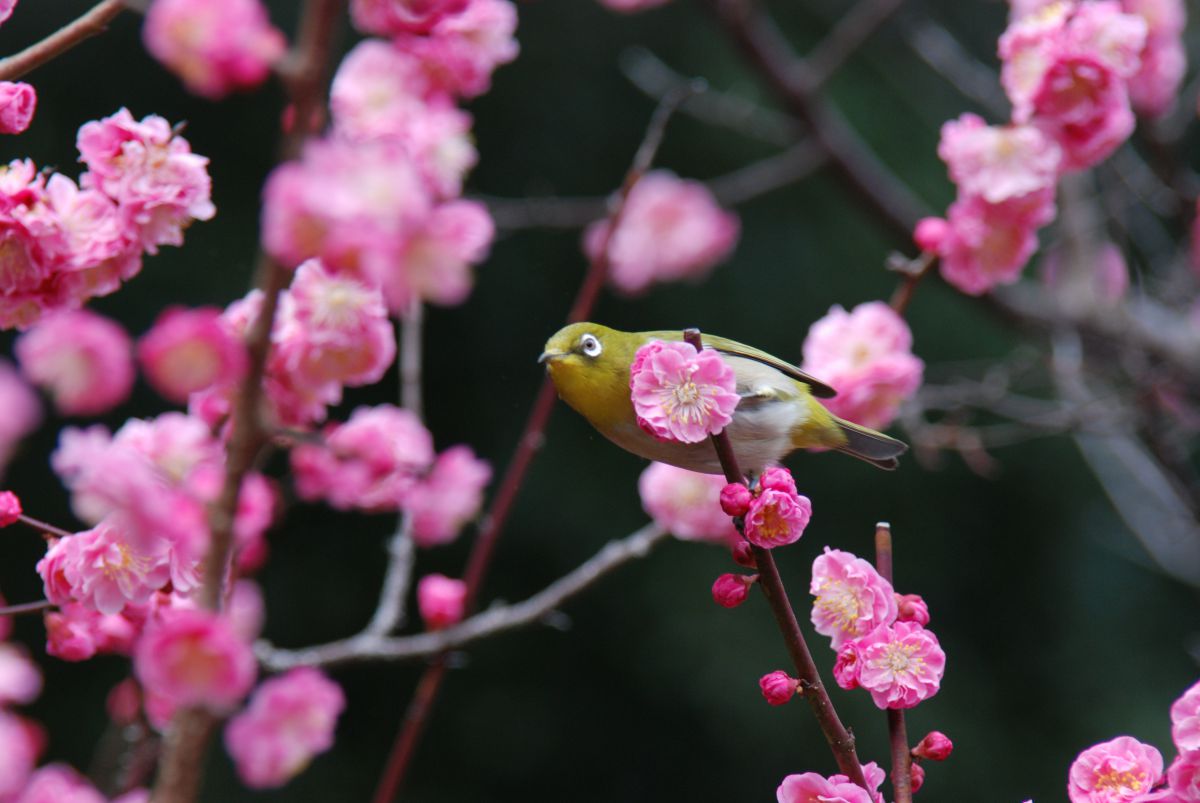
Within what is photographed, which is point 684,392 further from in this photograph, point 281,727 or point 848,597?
point 281,727

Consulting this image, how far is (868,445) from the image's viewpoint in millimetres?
1088

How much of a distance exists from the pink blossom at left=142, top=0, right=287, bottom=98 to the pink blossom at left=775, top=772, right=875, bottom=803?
0.43 m

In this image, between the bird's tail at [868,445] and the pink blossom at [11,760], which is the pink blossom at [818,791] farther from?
the bird's tail at [868,445]

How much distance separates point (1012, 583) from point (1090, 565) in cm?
27

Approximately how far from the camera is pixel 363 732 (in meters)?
3.22

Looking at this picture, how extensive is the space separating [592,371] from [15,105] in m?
0.46

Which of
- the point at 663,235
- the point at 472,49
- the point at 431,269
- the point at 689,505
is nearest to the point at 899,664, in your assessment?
the point at 431,269

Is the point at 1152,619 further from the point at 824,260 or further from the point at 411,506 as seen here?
the point at 411,506

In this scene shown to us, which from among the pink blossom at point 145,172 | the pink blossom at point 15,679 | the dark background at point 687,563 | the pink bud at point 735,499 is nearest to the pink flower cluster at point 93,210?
the pink blossom at point 145,172

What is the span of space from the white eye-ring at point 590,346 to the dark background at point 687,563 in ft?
6.47

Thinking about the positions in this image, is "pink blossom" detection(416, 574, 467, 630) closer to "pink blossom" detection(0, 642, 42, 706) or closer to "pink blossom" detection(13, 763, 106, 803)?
"pink blossom" detection(13, 763, 106, 803)

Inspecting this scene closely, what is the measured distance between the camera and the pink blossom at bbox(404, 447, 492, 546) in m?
1.41

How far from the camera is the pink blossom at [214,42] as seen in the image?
0.47m

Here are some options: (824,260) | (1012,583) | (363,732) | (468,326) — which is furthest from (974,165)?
(1012,583)
